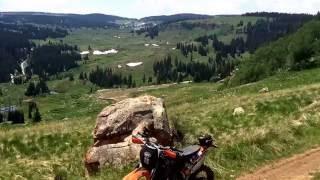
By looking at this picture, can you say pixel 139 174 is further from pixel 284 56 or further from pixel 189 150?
pixel 284 56

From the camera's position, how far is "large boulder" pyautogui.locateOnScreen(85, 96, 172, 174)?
22062 millimetres

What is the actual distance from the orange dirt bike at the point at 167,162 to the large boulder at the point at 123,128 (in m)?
6.32

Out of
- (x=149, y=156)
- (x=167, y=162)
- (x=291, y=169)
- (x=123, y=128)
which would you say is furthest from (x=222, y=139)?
(x=149, y=156)

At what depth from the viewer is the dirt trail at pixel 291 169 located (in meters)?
18.7

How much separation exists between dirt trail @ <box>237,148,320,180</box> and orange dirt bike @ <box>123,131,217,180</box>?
371cm

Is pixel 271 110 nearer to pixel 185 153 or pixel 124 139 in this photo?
pixel 124 139

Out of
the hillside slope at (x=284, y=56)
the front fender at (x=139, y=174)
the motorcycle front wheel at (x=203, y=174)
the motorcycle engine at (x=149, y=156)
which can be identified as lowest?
the hillside slope at (x=284, y=56)

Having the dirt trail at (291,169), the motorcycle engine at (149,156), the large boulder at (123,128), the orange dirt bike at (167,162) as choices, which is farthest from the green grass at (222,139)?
the motorcycle engine at (149,156)

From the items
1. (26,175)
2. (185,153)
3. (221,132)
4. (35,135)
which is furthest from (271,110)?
(185,153)

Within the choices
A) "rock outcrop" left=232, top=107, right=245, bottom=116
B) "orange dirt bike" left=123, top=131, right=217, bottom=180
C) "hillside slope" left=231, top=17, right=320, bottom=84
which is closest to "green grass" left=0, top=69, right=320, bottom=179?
"rock outcrop" left=232, top=107, right=245, bottom=116

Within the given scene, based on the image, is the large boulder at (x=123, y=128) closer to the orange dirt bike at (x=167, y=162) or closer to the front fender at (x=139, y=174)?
the orange dirt bike at (x=167, y=162)

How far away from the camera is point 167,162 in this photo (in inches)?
556

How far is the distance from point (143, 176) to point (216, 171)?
575cm

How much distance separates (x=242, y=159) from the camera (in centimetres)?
2086
